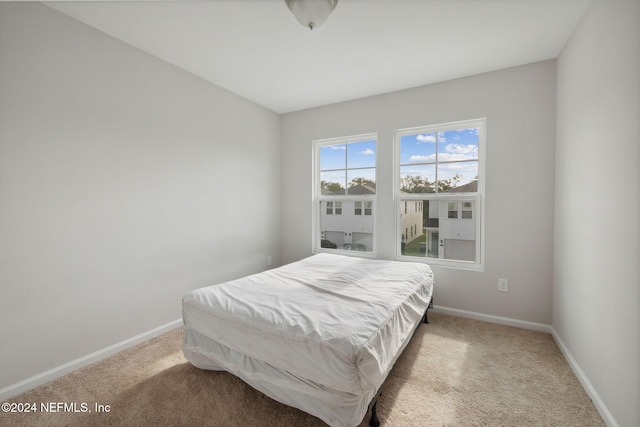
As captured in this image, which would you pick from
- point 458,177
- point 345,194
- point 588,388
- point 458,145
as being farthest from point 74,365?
point 458,145

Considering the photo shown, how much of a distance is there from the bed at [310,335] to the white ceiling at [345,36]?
1.98 m

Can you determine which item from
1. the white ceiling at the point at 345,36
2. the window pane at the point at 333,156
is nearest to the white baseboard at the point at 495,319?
the window pane at the point at 333,156

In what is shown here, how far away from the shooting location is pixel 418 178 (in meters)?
3.13

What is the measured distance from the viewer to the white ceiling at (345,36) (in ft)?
6.00

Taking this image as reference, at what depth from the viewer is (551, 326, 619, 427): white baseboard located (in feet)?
4.72

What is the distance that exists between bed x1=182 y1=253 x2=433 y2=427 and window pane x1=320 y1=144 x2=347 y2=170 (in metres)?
1.88

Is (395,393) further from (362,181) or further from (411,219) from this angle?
(362,181)

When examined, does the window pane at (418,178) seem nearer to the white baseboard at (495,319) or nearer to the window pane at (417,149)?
the window pane at (417,149)

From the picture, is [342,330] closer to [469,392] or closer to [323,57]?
[469,392]

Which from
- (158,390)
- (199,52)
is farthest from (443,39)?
(158,390)

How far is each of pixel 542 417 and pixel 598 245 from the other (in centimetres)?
106

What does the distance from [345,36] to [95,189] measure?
2.30 m

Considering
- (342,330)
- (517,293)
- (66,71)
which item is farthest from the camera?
(517,293)

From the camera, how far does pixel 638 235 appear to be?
49.3 inches
